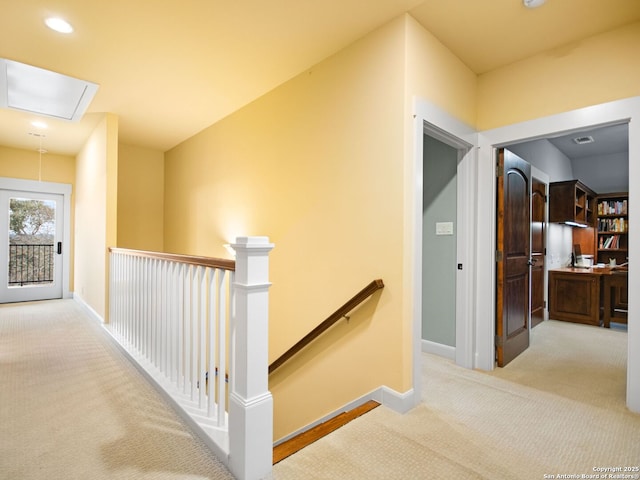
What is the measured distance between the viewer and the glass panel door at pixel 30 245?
5395mm

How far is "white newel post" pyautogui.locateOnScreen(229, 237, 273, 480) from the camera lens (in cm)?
145

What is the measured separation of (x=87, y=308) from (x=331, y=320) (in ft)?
13.0

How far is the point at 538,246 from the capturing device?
15.3 ft

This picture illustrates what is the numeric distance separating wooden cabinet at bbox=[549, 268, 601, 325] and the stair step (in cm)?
408

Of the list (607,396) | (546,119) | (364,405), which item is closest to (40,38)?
(364,405)

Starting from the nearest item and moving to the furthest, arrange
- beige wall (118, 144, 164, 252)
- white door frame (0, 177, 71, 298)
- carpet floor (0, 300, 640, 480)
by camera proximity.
A: 1. carpet floor (0, 300, 640, 480)
2. beige wall (118, 144, 164, 252)
3. white door frame (0, 177, 71, 298)

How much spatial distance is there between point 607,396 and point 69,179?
759cm

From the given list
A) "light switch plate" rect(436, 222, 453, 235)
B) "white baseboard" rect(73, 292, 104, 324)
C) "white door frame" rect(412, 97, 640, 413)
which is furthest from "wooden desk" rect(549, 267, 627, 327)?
"white baseboard" rect(73, 292, 104, 324)

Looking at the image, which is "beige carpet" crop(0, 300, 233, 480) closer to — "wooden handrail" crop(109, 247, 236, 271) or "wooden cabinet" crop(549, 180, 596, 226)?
"wooden handrail" crop(109, 247, 236, 271)

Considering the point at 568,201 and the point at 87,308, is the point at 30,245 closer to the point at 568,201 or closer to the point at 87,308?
the point at 87,308

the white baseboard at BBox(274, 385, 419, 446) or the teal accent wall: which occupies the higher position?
the teal accent wall

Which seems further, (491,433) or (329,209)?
(329,209)

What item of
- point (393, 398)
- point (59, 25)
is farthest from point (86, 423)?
point (59, 25)

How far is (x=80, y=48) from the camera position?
2.71m
